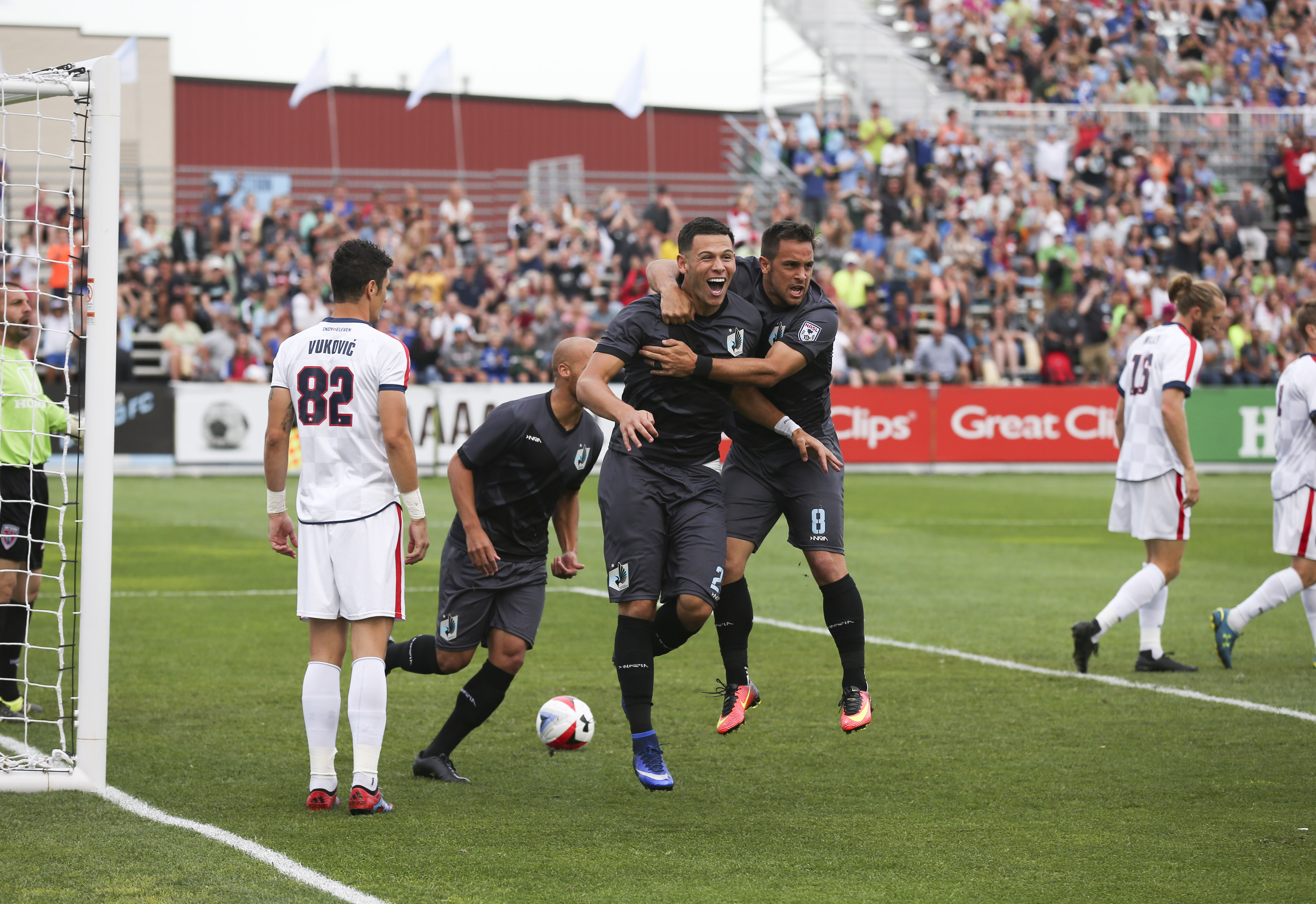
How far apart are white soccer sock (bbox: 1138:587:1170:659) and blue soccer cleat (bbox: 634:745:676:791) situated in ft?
13.8

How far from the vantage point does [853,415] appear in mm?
23312

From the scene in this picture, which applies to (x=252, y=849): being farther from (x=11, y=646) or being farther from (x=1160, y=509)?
(x=1160, y=509)

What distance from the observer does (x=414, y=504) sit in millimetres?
5785

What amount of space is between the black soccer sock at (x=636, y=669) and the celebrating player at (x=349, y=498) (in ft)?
3.41

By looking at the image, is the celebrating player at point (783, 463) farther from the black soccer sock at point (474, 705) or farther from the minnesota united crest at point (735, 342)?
the black soccer sock at point (474, 705)

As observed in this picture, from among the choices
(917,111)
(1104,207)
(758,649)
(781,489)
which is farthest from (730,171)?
(781,489)

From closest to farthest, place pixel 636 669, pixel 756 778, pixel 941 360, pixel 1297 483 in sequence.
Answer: pixel 636 669 → pixel 756 778 → pixel 1297 483 → pixel 941 360

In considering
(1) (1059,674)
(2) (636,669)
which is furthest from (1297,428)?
(2) (636,669)

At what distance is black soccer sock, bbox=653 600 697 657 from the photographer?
21.9 feet

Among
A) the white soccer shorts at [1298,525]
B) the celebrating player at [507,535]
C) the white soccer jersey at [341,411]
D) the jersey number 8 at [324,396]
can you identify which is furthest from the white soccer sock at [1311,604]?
the jersey number 8 at [324,396]

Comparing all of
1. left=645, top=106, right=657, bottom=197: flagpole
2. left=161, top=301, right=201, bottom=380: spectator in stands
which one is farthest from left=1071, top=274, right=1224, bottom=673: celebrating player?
left=645, top=106, right=657, bottom=197: flagpole

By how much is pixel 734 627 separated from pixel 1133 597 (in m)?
3.26

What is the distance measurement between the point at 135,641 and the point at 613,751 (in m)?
4.26

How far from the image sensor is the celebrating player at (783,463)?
6414mm
